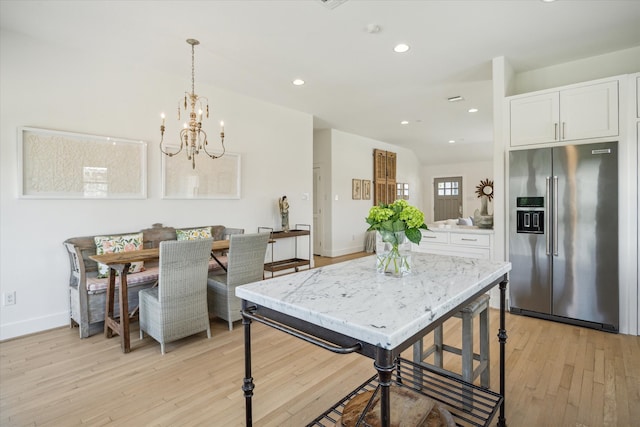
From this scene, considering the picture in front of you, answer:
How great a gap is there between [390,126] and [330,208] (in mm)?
2087

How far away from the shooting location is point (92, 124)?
11.3ft

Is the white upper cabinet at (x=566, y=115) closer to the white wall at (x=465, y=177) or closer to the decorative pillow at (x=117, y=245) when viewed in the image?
the decorative pillow at (x=117, y=245)

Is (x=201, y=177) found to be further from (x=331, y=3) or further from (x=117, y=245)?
(x=331, y=3)

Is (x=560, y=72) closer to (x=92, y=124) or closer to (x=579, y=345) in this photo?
(x=579, y=345)

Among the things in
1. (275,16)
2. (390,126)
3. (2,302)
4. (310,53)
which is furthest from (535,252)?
(2,302)

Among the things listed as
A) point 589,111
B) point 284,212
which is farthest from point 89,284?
point 589,111

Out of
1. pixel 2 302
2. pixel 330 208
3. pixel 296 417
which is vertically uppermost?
pixel 330 208

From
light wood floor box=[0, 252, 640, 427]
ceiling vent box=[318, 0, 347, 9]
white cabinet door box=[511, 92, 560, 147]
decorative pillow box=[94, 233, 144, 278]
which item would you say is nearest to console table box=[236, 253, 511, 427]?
light wood floor box=[0, 252, 640, 427]

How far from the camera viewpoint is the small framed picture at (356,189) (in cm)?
754

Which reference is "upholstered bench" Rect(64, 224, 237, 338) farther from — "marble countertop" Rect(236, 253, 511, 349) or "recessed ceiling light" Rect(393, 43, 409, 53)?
"recessed ceiling light" Rect(393, 43, 409, 53)

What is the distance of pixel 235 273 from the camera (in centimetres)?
310

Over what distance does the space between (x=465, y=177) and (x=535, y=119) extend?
759 cm

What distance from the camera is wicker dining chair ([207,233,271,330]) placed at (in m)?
3.07

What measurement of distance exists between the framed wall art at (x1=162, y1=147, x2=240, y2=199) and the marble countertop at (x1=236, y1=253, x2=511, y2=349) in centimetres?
290
